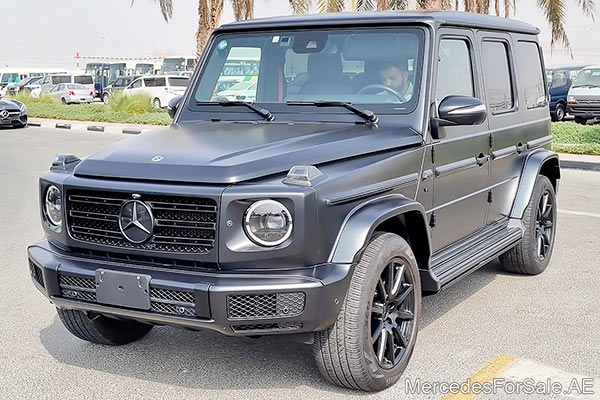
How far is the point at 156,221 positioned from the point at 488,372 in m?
1.95

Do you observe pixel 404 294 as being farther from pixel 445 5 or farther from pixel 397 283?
pixel 445 5

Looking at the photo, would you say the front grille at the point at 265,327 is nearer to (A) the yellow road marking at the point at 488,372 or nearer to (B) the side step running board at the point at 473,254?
(A) the yellow road marking at the point at 488,372

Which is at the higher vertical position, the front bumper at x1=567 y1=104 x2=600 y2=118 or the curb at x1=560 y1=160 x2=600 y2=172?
the front bumper at x1=567 y1=104 x2=600 y2=118

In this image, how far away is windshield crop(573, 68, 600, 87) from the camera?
2230cm

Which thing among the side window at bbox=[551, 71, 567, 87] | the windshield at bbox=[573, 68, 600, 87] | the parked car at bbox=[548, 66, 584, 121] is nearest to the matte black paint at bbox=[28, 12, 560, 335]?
the windshield at bbox=[573, 68, 600, 87]

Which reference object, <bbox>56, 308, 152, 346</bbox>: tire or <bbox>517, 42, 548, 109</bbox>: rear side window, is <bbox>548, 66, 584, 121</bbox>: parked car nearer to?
<bbox>517, 42, 548, 109</bbox>: rear side window

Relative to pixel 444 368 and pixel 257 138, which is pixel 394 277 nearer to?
pixel 444 368

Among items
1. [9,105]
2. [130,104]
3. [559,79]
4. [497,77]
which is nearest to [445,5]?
[559,79]

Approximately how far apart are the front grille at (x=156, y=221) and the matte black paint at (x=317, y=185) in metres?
0.04

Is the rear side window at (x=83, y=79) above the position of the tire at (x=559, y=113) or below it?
above

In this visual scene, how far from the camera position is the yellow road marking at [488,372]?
4.02 m

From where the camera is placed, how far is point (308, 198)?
3588 millimetres

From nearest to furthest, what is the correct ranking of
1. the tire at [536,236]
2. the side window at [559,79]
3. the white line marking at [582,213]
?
the tire at [536,236]
the white line marking at [582,213]
the side window at [559,79]

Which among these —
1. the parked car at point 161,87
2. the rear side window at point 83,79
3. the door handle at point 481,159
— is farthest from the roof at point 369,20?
the rear side window at point 83,79
